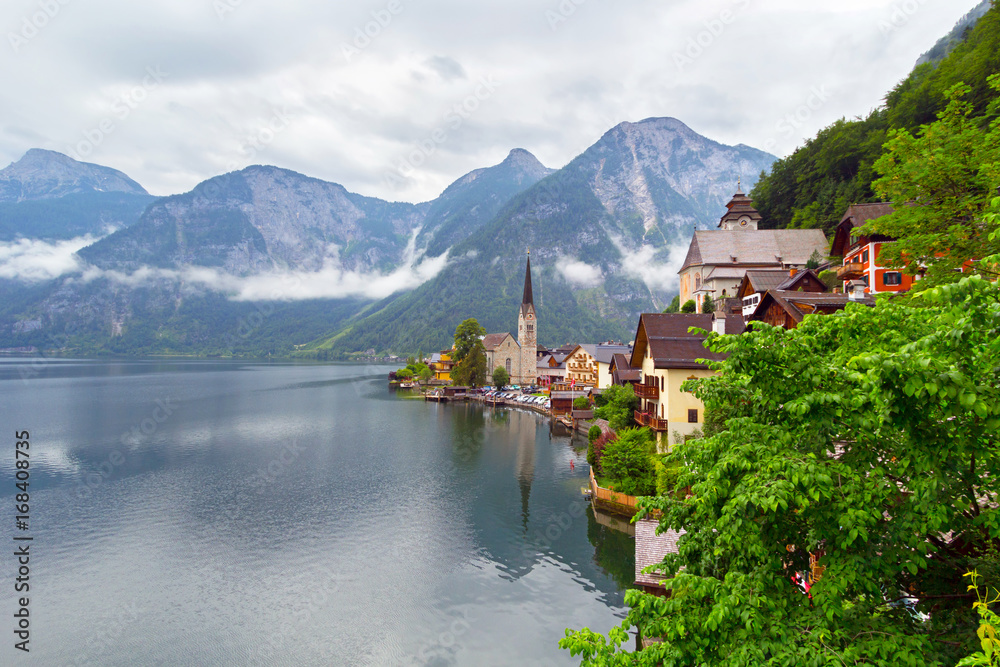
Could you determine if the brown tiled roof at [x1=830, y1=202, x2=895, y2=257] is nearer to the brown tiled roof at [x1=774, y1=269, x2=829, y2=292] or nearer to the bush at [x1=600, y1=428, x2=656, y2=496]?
Result: the brown tiled roof at [x1=774, y1=269, x2=829, y2=292]

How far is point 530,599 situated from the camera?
82.7 feet

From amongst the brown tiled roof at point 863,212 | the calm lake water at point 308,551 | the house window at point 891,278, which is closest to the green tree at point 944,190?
the calm lake water at point 308,551

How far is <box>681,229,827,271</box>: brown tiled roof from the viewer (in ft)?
219

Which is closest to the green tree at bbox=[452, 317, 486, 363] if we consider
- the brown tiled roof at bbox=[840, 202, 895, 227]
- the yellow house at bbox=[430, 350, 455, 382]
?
the yellow house at bbox=[430, 350, 455, 382]

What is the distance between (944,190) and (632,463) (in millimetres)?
24443

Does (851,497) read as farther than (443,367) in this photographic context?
No

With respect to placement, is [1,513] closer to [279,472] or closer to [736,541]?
[279,472]

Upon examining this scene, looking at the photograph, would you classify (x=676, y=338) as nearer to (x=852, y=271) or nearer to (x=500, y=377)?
(x=852, y=271)

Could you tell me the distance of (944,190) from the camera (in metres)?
15.6

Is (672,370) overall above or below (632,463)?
above

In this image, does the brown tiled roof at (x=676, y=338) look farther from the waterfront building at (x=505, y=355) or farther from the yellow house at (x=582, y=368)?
the waterfront building at (x=505, y=355)

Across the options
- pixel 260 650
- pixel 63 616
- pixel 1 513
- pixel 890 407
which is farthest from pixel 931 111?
pixel 1 513

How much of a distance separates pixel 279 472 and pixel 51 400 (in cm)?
7657

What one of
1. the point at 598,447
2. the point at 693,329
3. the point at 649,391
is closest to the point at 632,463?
the point at 649,391
